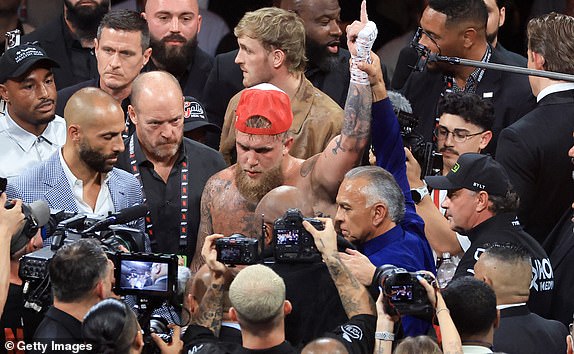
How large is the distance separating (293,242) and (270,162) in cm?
101

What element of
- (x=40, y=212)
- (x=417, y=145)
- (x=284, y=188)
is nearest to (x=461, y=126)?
(x=417, y=145)

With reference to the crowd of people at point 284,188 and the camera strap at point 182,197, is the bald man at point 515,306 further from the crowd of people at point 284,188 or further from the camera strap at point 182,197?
the camera strap at point 182,197

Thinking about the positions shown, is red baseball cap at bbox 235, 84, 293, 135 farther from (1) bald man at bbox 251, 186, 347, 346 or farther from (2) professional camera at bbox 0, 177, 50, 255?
(2) professional camera at bbox 0, 177, 50, 255

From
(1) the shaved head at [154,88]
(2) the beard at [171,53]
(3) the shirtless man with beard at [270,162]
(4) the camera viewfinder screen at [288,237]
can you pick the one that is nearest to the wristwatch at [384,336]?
(4) the camera viewfinder screen at [288,237]

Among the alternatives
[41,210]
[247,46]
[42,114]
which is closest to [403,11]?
[247,46]

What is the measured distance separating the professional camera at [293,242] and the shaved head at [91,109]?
4.53 feet

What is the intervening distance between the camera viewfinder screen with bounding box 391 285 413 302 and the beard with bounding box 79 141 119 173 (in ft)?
6.33

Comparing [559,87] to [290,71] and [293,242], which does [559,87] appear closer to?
[290,71]

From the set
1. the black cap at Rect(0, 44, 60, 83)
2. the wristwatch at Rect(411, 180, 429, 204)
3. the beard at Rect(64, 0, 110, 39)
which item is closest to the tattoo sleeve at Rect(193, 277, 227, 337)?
the wristwatch at Rect(411, 180, 429, 204)

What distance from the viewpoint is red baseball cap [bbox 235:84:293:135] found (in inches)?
247

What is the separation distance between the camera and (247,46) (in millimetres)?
7070

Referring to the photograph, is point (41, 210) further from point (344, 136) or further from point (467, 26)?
point (467, 26)

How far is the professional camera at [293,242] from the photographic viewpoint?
538 centimetres

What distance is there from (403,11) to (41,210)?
4505mm
